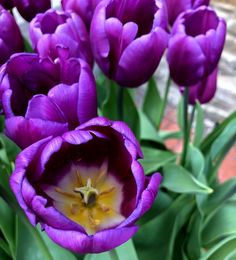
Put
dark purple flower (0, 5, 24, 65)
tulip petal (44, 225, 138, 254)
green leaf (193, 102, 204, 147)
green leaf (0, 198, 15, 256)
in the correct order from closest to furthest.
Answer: tulip petal (44, 225, 138, 254)
dark purple flower (0, 5, 24, 65)
green leaf (0, 198, 15, 256)
green leaf (193, 102, 204, 147)

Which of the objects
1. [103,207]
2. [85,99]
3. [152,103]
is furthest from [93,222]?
[152,103]

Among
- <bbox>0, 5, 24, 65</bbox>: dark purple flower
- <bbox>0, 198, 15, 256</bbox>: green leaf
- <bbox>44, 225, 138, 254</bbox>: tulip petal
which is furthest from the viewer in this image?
<bbox>0, 198, 15, 256</bbox>: green leaf

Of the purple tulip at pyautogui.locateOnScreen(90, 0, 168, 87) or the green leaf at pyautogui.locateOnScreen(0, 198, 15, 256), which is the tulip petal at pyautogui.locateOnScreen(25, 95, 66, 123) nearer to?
the purple tulip at pyautogui.locateOnScreen(90, 0, 168, 87)

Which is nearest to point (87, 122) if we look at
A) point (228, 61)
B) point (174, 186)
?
point (174, 186)

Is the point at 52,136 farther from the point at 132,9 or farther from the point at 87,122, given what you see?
the point at 132,9

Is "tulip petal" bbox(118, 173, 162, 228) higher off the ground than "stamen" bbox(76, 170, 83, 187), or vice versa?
"tulip petal" bbox(118, 173, 162, 228)

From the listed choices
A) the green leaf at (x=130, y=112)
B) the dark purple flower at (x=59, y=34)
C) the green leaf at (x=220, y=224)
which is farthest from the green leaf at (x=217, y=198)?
the dark purple flower at (x=59, y=34)

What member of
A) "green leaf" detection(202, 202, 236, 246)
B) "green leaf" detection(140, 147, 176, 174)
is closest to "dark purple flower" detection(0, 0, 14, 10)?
"green leaf" detection(140, 147, 176, 174)

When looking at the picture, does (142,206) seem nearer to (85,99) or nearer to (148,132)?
(85,99)
